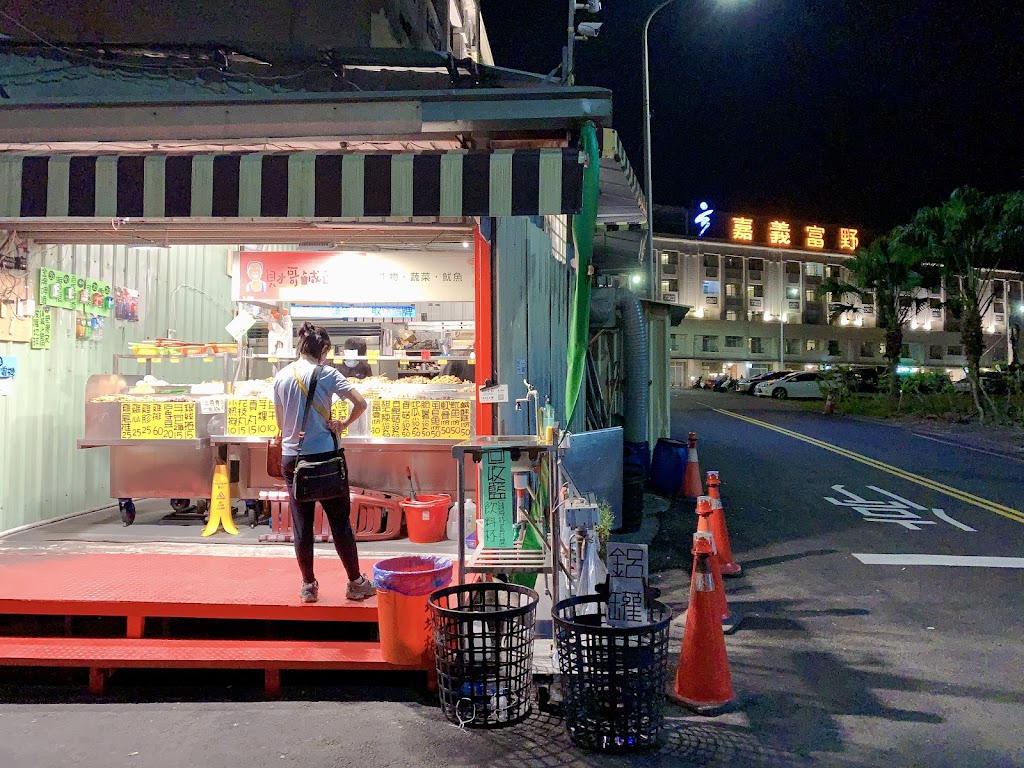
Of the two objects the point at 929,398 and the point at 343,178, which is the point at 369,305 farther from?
the point at 929,398

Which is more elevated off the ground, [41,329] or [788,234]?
[788,234]

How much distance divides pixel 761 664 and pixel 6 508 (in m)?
7.09

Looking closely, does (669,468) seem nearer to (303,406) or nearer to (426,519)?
(426,519)

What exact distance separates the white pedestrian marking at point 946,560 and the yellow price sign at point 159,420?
740cm

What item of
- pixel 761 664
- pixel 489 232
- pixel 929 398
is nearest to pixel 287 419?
pixel 489 232

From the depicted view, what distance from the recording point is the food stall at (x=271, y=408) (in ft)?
24.7

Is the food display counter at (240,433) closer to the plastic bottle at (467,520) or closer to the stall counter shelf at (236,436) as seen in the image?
the stall counter shelf at (236,436)

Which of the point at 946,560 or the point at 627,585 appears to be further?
the point at 946,560

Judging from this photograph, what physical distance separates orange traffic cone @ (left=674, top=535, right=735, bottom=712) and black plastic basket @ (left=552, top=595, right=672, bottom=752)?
0.64 metres

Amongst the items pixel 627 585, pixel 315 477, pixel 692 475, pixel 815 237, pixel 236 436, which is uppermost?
pixel 815 237

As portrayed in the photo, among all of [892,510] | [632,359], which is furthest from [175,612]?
[892,510]

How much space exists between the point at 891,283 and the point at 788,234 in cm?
3725

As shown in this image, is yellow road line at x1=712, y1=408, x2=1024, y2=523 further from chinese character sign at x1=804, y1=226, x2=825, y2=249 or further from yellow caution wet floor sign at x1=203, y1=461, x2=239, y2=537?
chinese character sign at x1=804, y1=226, x2=825, y2=249

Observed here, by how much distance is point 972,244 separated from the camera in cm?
2275
